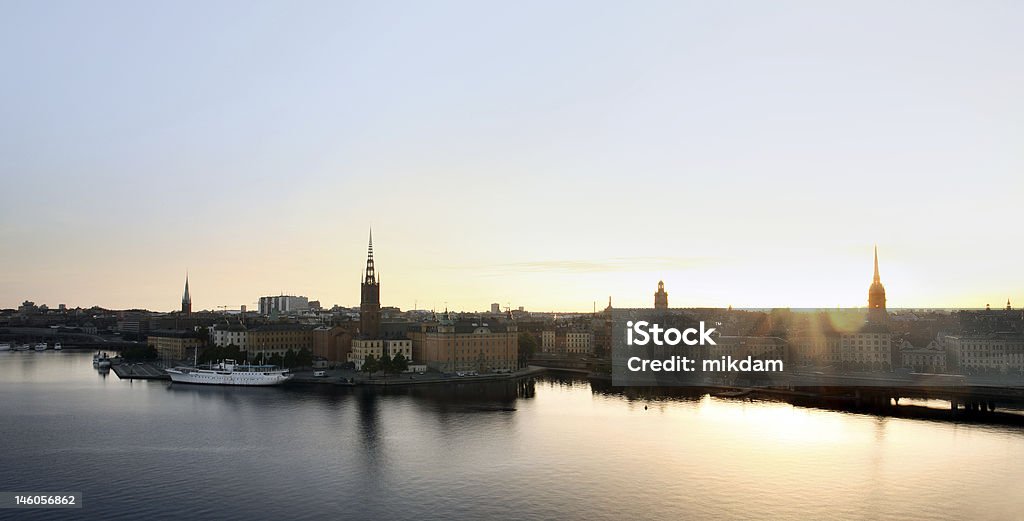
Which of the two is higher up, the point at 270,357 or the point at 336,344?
the point at 336,344

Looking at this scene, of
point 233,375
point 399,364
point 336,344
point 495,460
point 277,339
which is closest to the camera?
point 495,460

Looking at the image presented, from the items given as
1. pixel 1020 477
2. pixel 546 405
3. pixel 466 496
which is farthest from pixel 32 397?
pixel 1020 477

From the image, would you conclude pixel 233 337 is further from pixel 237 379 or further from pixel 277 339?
pixel 237 379

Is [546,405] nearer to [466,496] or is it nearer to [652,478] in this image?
[652,478]

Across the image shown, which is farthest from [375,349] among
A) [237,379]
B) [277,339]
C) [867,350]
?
[867,350]

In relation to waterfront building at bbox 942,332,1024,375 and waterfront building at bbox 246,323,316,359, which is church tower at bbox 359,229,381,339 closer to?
waterfront building at bbox 246,323,316,359

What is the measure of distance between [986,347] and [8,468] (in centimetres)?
6594

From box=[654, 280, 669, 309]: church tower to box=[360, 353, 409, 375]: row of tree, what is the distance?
5080cm

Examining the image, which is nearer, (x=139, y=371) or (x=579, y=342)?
(x=139, y=371)

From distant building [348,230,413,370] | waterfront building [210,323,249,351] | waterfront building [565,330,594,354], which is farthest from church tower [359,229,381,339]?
waterfront building [565,330,594,354]

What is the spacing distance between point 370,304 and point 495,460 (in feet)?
136

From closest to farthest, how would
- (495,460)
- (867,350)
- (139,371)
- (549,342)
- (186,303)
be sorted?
1. (495,460)
2. (867,350)
3. (139,371)
4. (549,342)
5. (186,303)

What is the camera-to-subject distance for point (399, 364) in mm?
59156

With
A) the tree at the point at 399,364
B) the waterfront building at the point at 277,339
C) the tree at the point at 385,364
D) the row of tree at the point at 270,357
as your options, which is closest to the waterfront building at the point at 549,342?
the waterfront building at the point at 277,339
